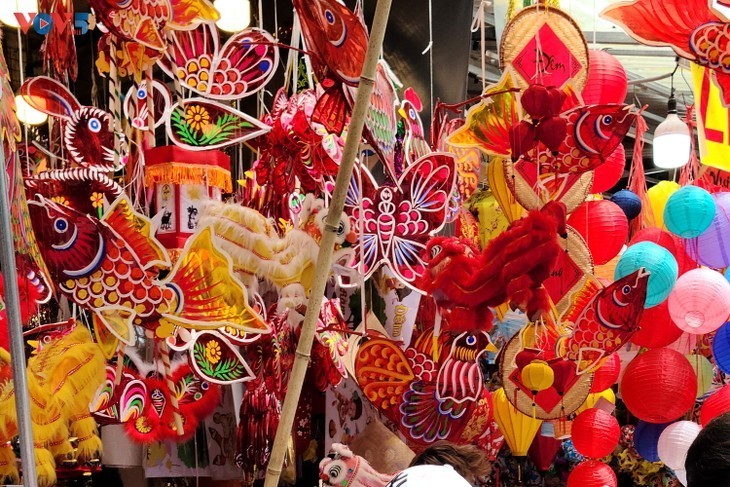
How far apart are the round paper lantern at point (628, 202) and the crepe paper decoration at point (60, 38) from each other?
2.34 metres

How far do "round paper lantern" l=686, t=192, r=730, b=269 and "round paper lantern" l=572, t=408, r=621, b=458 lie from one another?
2.34 feet

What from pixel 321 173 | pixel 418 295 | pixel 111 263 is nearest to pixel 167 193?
pixel 321 173

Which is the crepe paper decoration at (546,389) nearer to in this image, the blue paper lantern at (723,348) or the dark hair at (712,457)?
the blue paper lantern at (723,348)

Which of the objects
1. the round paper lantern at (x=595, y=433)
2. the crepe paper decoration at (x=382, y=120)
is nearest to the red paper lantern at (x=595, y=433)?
the round paper lantern at (x=595, y=433)

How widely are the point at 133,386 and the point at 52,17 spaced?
40.9 inches

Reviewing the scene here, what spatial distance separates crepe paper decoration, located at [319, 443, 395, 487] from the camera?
2.49 meters

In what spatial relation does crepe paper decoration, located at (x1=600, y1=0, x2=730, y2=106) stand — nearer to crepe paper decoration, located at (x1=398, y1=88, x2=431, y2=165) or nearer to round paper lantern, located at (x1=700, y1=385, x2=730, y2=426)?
crepe paper decoration, located at (x1=398, y1=88, x2=431, y2=165)

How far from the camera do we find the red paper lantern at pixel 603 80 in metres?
3.19

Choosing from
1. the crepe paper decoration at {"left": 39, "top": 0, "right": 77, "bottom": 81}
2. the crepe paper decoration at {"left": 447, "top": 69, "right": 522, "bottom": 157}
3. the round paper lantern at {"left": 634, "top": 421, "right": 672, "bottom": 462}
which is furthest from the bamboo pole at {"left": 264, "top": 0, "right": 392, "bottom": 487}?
the round paper lantern at {"left": 634, "top": 421, "right": 672, "bottom": 462}

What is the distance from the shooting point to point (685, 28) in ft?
7.55

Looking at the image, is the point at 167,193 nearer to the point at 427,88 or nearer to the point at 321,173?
the point at 321,173

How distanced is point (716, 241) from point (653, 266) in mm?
377

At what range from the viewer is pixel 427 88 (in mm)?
Answer: 3715

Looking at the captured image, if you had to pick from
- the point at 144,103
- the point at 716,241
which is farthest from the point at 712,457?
the point at 716,241
